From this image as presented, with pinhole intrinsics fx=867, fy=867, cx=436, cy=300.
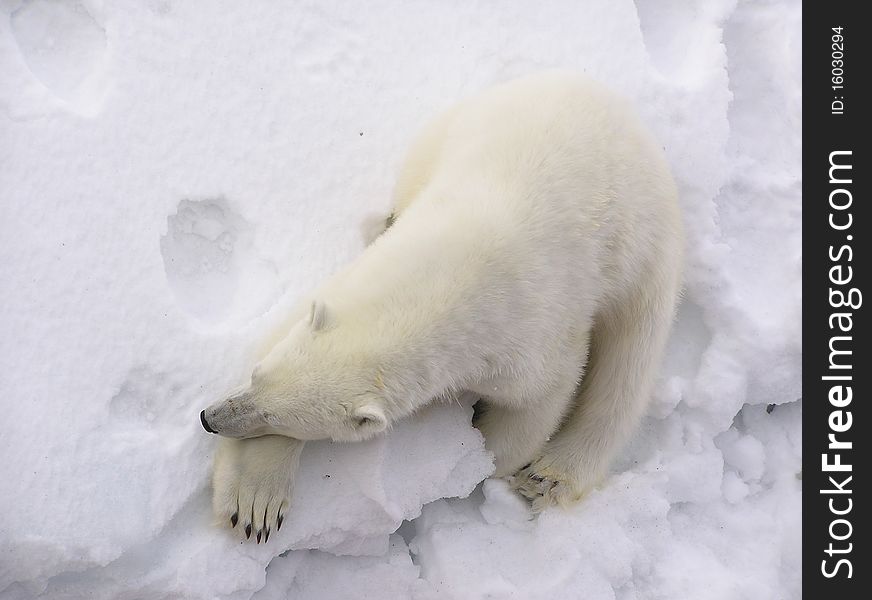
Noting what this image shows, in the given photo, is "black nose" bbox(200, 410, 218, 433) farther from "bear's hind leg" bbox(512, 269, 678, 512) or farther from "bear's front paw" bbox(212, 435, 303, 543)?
"bear's hind leg" bbox(512, 269, 678, 512)

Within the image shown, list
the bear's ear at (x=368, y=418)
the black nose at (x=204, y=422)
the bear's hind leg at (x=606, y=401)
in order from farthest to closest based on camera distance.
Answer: the bear's hind leg at (x=606, y=401)
the black nose at (x=204, y=422)
the bear's ear at (x=368, y=418)

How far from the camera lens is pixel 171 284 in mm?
3191

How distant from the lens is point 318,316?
2652 millimetres

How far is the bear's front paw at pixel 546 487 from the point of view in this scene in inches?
131

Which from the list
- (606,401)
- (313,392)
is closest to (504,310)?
(313,392)

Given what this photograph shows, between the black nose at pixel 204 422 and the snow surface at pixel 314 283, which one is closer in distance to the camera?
the black nose at pixel 204 422

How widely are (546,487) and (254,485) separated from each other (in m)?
1.13

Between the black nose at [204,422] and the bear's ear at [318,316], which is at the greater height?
the bear's ear at [318,316]

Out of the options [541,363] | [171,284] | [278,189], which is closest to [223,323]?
[171,284]

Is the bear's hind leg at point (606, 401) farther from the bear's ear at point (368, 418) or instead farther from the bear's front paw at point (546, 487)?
the bear's ear at point (368, 418)

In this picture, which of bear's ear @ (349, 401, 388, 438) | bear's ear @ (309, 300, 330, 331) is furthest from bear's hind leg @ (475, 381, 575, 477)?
bear's ear @ (309, 300, 330, 331)

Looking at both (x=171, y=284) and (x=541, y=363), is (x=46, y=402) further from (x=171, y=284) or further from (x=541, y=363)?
(x=541, y=363)

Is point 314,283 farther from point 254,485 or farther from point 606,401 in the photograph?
point 606,401

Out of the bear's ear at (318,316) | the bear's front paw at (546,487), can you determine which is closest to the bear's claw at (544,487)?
the bear's front paw at (546,487)
